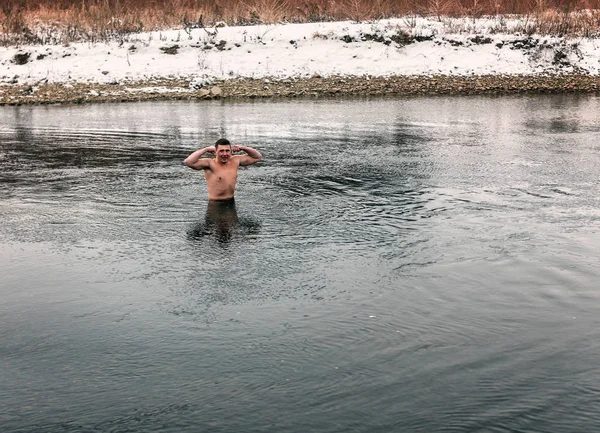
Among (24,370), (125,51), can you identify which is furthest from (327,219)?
(125,51)

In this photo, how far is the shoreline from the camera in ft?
101

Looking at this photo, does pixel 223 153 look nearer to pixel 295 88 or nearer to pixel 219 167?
pixel 219 167

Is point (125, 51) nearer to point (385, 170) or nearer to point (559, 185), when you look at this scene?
point (385, 170)

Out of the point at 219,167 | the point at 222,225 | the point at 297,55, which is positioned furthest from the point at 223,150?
the point at 297,55

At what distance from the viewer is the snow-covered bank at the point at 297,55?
33.5m

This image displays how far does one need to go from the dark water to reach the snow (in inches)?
673

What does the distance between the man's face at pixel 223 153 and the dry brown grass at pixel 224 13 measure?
86.6 feet

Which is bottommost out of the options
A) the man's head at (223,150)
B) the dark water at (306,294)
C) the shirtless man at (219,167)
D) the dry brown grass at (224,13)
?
the dark water at (306,294)

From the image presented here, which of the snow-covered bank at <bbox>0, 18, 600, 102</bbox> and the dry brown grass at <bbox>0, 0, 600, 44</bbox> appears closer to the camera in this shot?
the snow-covered bank at <bbox>0, 18, 600, 102</bbox>

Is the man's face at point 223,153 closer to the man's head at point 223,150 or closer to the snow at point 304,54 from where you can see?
the man's head at point 223,150

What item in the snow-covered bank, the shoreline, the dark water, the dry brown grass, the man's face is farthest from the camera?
the dry brown grass

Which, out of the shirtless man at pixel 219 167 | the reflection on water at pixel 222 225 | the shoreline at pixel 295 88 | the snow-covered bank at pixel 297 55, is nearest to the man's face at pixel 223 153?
the shirtless man at pixel 219 167

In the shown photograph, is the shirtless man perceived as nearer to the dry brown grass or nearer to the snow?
the snow

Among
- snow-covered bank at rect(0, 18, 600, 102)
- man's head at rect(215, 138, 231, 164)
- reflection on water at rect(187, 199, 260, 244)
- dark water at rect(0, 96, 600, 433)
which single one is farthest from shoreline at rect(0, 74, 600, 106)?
reflection on water at rect(187, 199, 260, 244)
